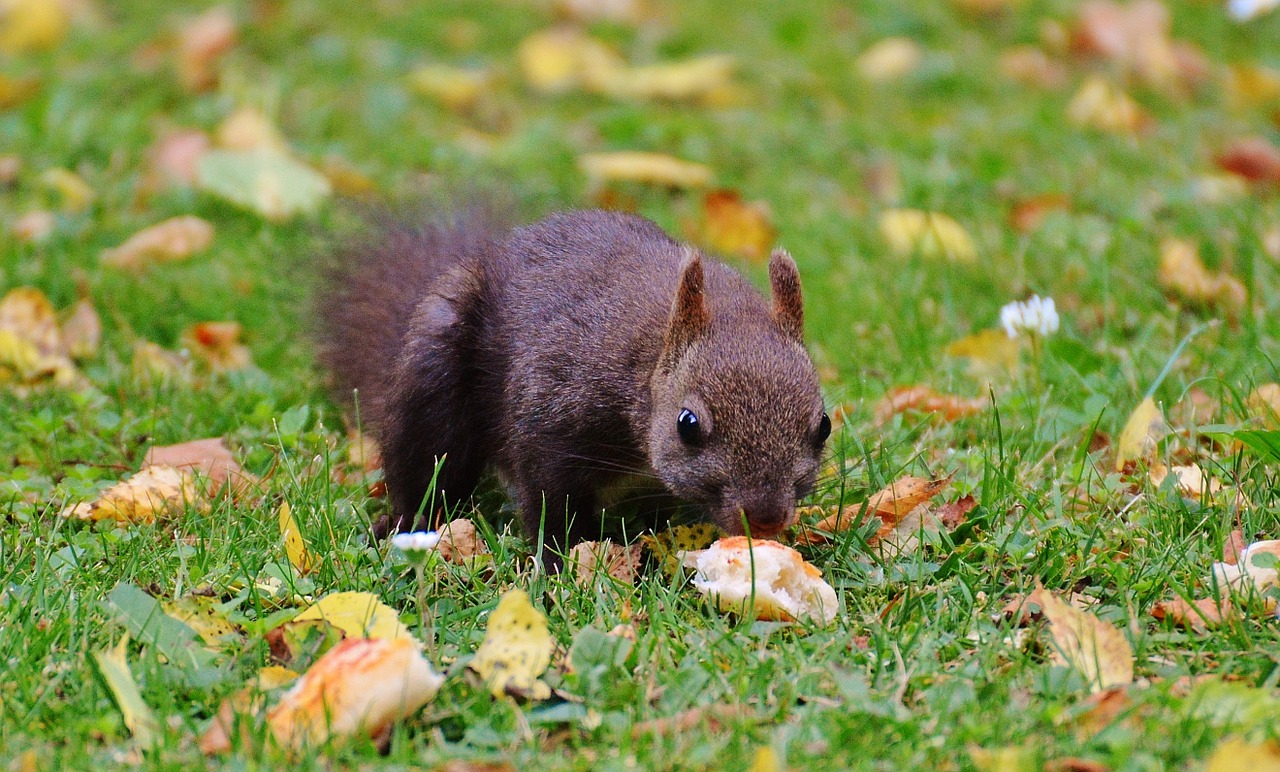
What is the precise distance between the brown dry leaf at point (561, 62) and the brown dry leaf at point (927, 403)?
2995mm

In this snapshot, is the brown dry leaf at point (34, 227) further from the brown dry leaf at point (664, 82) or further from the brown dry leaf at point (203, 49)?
the brown dry leaf at point (664, 82)

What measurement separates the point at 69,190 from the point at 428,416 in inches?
93.6

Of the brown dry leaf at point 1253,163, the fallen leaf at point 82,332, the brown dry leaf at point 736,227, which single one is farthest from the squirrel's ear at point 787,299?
the brown dry leaf at point 1253,163

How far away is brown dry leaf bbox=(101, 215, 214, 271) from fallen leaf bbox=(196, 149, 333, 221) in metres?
0.19

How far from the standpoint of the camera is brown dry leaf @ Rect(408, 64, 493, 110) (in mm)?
6090

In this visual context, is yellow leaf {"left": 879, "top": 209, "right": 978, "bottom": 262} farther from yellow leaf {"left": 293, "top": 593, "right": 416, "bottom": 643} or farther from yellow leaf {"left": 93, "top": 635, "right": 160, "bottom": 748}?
yellow leaf {"left": 93, "top": 635, "right": 160, "bottom": 748}

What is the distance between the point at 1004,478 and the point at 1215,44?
466 cm

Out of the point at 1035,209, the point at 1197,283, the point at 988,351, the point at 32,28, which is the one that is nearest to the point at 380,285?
the point at 988,351

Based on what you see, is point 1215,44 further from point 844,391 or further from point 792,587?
point 792,587

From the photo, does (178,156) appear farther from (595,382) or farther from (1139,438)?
(1139,438)

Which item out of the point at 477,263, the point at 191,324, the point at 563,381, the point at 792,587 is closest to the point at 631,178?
the point at 191,324

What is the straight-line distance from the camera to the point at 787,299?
9.90ft

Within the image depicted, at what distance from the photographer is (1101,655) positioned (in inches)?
93.4

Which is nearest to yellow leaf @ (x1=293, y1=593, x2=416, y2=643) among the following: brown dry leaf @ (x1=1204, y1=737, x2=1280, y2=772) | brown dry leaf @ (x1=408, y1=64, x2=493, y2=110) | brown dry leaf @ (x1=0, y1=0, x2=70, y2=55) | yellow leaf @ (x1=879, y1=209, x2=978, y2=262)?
brown dry leaf @ (x1=1204, y1=737, x2=1280, y2=772)
